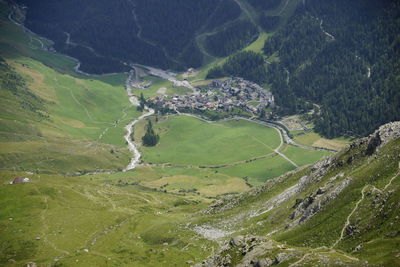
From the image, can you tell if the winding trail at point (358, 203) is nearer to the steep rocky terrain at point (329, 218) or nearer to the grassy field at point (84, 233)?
the steep rocky terrain at point (329, 218)

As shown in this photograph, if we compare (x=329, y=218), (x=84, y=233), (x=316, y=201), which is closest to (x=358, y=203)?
(x=329, y=218)

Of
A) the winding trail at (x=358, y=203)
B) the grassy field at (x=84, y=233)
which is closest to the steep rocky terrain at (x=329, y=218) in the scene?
the winding trail at (x=358, y=203)

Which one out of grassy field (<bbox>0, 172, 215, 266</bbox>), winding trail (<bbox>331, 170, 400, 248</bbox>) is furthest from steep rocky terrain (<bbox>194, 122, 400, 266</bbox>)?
grassy field (<bbox>0, 172, 215, 266</bbox>)

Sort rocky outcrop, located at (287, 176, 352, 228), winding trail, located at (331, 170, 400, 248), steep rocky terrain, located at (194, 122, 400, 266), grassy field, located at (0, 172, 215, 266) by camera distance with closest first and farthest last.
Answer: steep rocky terrain, located at (194, 122, 400, 266) < winding trail, located at (331, 170, 400, 248) < rocky outcrop, located at (287, 176, 352, 228) < grassy field, located at (0, 172, 215, 266)

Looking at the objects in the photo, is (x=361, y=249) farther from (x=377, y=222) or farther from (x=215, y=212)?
(x=215, y=212)

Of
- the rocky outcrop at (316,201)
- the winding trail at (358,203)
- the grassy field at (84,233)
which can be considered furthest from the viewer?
the grassy field at (84,233)

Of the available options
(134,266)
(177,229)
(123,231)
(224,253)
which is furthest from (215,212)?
(224,253)

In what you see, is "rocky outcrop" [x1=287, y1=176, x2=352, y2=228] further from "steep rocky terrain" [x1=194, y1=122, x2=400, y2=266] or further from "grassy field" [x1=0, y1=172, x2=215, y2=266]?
"grassy field" [x1=0, y1=172, x2=215, y2=266]

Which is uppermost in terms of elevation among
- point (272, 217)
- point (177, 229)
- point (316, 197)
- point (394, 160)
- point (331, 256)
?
point (394, 160)
